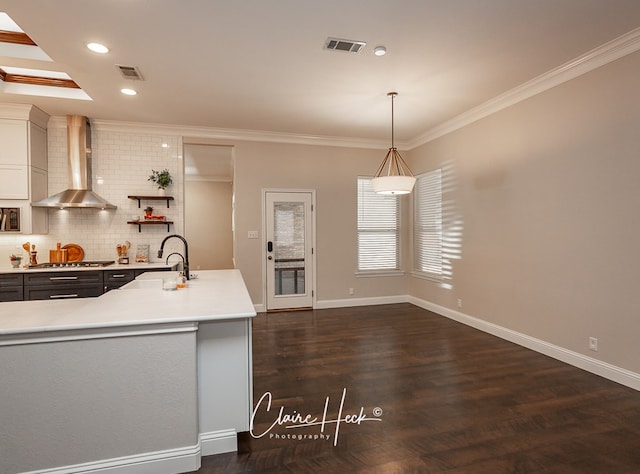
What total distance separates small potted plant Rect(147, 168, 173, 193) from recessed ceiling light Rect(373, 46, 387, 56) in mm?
3445

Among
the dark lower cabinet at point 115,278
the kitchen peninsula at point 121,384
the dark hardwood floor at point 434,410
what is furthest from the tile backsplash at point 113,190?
the kitchen peninsula at point 121,384

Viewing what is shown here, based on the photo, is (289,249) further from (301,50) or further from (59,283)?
(301,50)

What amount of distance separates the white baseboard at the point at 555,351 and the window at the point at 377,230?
1.37 meters

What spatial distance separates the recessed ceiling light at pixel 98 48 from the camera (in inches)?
115

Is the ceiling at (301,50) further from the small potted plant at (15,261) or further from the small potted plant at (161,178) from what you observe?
the small potted plant at (15,261)

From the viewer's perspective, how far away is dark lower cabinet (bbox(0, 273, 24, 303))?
397 centimetres

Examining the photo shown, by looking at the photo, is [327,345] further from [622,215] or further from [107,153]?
[107,153]

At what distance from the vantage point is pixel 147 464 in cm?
184

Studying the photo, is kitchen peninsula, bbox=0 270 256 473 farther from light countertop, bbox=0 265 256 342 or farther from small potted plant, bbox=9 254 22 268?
small potted plant, bbox=9 254 22 268

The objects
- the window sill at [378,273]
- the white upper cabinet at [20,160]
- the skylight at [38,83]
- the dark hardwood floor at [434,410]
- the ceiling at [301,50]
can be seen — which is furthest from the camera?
the window sill at [378,273]

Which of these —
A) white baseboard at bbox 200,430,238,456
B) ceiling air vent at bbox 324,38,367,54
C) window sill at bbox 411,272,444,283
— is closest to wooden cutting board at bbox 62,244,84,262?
white baseboard at bbox 200,430,238,456

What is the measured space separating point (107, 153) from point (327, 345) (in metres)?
4.11

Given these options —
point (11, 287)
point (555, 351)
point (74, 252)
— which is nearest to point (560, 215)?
point (555, 351)

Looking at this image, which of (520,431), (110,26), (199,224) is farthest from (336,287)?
(199,224)
